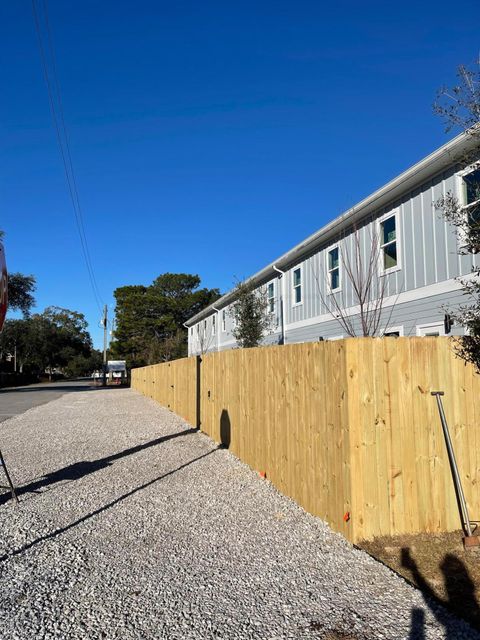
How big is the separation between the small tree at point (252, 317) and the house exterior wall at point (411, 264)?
371 centimetres

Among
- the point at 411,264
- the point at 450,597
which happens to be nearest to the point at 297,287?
the point at 411,264

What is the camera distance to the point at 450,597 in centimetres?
329

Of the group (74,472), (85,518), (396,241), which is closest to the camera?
(85,518)

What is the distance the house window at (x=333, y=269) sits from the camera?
13.5m

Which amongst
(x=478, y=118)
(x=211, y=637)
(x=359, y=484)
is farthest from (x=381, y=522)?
(x=478, y=118)

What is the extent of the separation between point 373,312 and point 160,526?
797 centimetres

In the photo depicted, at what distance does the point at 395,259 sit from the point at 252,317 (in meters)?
7.69

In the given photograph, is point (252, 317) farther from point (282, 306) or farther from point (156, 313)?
point (156, 313)

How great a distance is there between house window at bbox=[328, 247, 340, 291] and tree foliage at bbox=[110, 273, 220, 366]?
36230 mm

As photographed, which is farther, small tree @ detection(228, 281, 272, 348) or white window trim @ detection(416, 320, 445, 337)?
small tree @ detection(228, 281, 272, 348)

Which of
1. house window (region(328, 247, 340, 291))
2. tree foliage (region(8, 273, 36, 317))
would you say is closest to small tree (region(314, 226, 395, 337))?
house window (region(328, 247, 340, 291))

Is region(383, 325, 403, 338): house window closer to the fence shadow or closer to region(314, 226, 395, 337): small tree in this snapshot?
region(314, 226, 395, 337): small tree

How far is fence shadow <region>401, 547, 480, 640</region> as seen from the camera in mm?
2939

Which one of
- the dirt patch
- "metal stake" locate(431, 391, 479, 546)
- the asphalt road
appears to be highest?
"metal stake" locate(431, 391, 479, 546)
